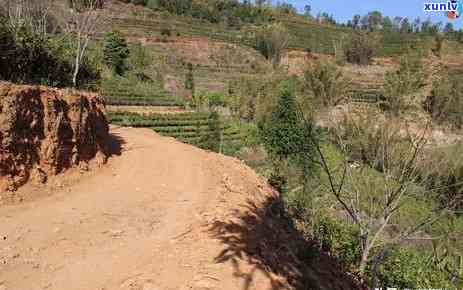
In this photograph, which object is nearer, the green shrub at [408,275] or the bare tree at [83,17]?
the green shrub at [408,275]

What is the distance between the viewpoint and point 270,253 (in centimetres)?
541

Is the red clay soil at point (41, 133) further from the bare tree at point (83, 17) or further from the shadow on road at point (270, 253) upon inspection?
the bare tree at point (83, 17)

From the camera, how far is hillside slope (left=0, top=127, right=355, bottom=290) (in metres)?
4.34

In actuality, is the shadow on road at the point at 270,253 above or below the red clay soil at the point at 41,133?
below

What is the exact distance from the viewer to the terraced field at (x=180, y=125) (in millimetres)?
21927

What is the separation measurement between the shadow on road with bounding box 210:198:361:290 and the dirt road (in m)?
0.09

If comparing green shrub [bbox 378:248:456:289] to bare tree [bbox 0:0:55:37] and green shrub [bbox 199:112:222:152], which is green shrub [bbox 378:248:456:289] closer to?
green shrub [bbox 199:112:222:152]

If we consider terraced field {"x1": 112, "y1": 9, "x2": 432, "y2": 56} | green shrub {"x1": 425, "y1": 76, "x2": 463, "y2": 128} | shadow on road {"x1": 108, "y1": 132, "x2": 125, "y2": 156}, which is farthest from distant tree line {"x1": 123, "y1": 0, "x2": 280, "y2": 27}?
shadow on road {"x1": 108, "y1": 132, "x2": 125, "y2": 156}

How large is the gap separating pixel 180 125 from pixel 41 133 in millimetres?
18345

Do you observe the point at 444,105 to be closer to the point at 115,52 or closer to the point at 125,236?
the point at 125,236

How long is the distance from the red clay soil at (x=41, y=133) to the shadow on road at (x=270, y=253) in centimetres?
300

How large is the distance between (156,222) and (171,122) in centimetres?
1868

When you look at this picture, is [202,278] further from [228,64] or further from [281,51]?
[281,51]

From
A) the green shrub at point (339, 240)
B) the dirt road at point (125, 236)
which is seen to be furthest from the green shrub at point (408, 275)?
the dirt road at point (125, 236)
